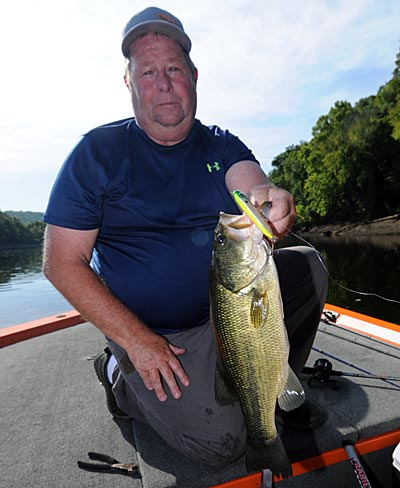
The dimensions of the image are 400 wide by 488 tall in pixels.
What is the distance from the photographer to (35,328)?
194 inches

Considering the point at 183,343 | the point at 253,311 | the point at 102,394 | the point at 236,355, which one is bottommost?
the point at 102,394

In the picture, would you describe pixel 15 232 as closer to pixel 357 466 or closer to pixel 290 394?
pixel 290 394

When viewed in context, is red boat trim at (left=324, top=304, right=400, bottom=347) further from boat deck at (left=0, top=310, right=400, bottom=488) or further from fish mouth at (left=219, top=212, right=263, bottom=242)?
fish mouth at (left=219, top=212, right=263, bottom=242)

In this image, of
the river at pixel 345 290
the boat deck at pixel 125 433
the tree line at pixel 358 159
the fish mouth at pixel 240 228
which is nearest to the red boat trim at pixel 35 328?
the boat deck at pixel 125 433

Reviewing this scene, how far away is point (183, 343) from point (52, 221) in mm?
1126

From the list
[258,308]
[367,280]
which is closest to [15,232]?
[367,280]

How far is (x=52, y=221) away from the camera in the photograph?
2.28 m

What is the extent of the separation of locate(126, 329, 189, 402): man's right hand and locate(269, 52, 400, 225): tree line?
132ft

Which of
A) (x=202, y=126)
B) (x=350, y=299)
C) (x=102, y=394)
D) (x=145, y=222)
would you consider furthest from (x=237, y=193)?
(x=350, y=299)

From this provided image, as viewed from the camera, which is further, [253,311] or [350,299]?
[350,299]

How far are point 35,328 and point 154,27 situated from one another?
12.5 feet

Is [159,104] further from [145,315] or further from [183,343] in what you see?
[183,343]

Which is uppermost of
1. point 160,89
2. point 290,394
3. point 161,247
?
point 160,89

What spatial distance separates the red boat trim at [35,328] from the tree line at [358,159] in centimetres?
3869
